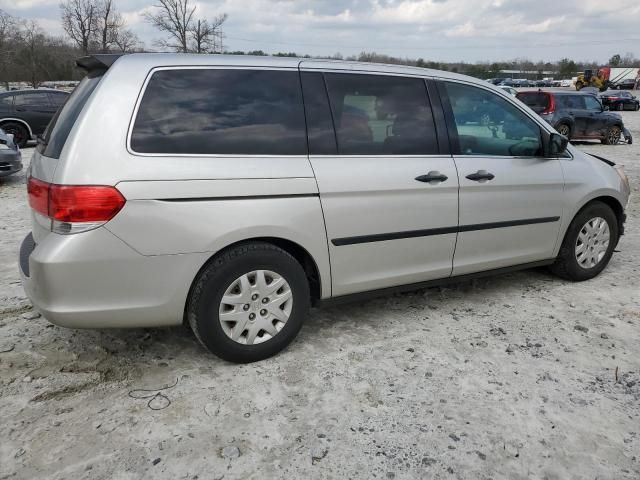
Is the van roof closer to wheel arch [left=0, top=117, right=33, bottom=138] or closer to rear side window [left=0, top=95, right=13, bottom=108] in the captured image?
wheel arch [left=0, top=117, right=33, bottom=138]

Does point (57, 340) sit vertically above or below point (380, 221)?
below

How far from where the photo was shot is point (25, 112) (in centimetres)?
1397

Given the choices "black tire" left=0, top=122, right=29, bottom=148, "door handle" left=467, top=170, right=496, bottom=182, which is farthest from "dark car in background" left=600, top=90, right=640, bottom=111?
"door handle" left=467, top=170, right=496, bottom=182

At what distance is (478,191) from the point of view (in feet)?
12.4

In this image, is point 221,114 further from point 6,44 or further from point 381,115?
point 6,44

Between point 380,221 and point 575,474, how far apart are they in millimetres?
1752

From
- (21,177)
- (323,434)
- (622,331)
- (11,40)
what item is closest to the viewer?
(323,434)

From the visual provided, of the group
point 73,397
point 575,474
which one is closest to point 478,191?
point 575,474

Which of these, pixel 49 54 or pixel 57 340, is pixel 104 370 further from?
pixel 49 54

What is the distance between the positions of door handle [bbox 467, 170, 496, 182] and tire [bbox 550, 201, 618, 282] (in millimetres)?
1173

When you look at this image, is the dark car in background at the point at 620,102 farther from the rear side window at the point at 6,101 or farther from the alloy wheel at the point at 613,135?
the rear side window at the point at 6,101

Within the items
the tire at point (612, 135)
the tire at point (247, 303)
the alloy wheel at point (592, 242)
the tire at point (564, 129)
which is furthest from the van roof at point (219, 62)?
the tire at point (612, 135)

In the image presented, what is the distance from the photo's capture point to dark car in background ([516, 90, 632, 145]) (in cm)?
1547

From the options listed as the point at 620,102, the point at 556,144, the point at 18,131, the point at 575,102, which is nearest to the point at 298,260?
the point at 556,144
